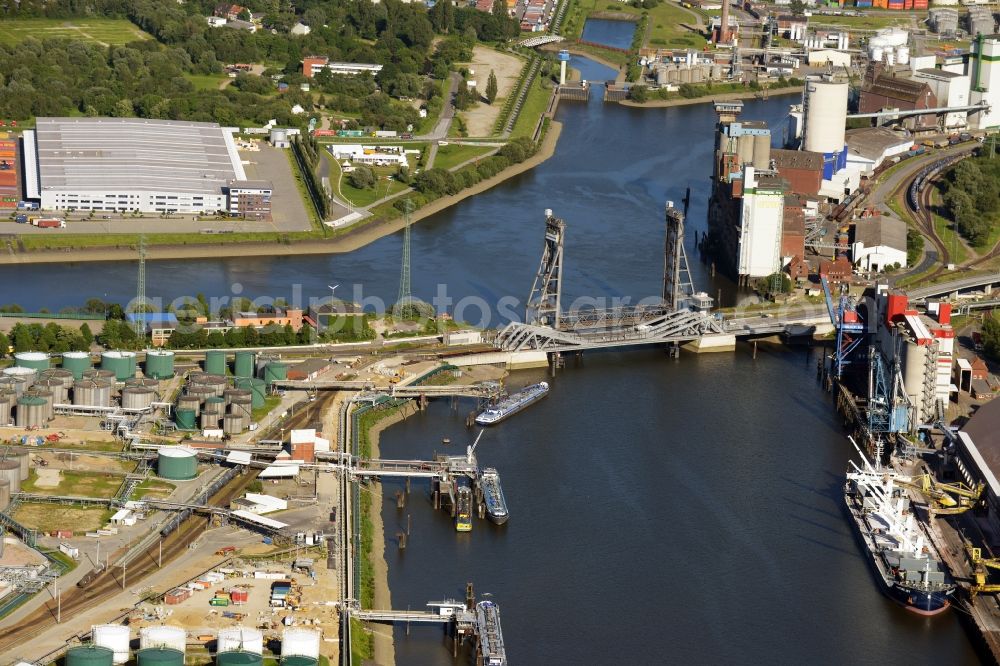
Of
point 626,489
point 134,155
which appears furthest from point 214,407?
point 134,155

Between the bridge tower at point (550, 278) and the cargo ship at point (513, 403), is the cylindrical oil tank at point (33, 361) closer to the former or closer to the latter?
the cargo ship at point (513, 403)

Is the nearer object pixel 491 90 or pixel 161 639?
pixel 161 639

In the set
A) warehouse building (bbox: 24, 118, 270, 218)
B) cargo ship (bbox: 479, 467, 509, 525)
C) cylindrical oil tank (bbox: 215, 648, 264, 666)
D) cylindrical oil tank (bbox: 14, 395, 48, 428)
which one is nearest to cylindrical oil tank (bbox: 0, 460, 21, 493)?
cylindrical oil tank (bbox: 14, 395, 48, 428)

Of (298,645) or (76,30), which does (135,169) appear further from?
(298,645)

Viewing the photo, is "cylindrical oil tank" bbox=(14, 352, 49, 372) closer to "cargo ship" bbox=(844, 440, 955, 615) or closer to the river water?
the river water

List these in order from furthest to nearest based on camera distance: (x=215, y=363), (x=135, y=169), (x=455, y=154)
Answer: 1. (x=455, y=154)
2. (x=135, y=169)
3. (x=215, y=363)

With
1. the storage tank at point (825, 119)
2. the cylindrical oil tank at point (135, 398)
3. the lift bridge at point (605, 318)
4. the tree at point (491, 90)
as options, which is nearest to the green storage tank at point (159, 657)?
the cylindrical oil tank at point (135, 398)

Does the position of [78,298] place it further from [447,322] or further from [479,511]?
[479,511]
